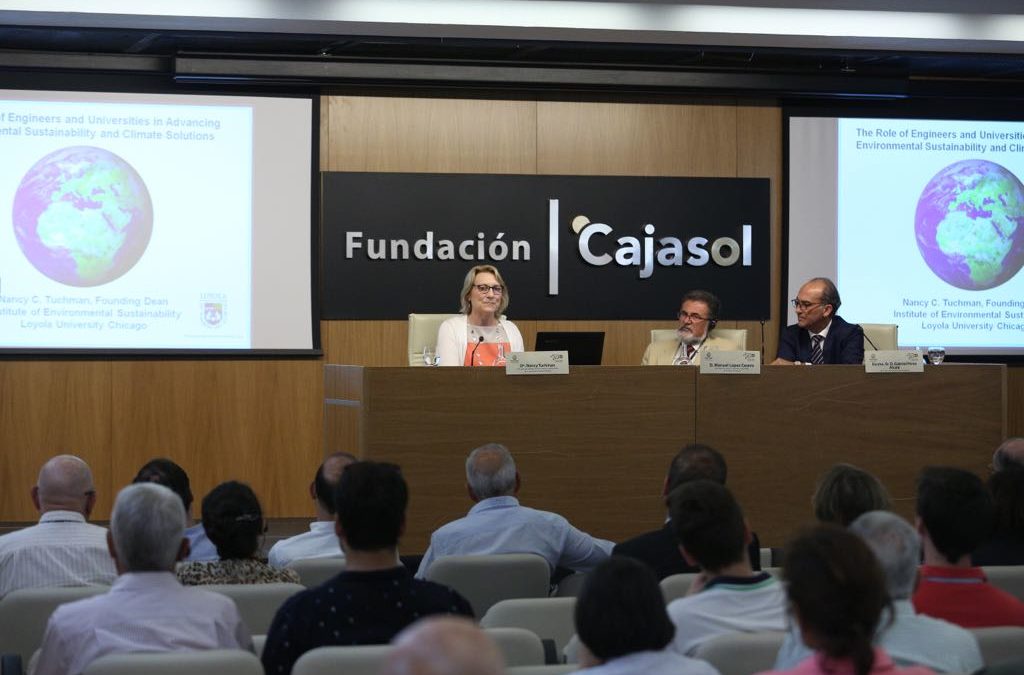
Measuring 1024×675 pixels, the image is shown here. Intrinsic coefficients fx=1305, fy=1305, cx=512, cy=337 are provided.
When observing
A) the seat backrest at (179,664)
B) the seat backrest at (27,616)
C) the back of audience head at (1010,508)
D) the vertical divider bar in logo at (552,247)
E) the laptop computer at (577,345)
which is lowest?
the seat backrest at (27,616)

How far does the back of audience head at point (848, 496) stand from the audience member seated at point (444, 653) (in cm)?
215

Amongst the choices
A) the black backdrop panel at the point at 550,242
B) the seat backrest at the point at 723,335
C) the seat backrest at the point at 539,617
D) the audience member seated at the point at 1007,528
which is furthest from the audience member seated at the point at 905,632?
the black backdrop panel at the point at 550,242

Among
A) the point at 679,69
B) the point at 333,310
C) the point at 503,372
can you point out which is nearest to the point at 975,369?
the point at 503,372

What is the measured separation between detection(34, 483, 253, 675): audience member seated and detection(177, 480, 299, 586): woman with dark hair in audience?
1.31ft

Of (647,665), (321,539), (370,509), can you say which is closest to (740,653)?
(647,665)

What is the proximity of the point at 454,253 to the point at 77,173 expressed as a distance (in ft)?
7.77

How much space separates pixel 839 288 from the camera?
877 cm

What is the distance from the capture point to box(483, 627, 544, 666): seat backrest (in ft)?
8.30

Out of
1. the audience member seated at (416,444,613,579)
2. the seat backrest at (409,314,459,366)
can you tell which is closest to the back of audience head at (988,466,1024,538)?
the audience member seated at (416,444,613,579)

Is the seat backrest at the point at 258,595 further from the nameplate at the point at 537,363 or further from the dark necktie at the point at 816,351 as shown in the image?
the dark necktie at the point at 816,351

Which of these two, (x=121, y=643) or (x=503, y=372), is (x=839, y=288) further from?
(x=121, y=643)

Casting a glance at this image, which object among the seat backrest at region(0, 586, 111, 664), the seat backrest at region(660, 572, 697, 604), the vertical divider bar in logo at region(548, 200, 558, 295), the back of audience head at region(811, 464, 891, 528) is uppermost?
the vertical divider bar in logo at region(548, 200, 558, 295)

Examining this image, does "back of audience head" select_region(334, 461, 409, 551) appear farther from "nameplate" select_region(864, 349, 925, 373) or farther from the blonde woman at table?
"nameplate" select_region(864, 349, 925, 373)

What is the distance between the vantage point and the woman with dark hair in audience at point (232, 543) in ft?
10.8
